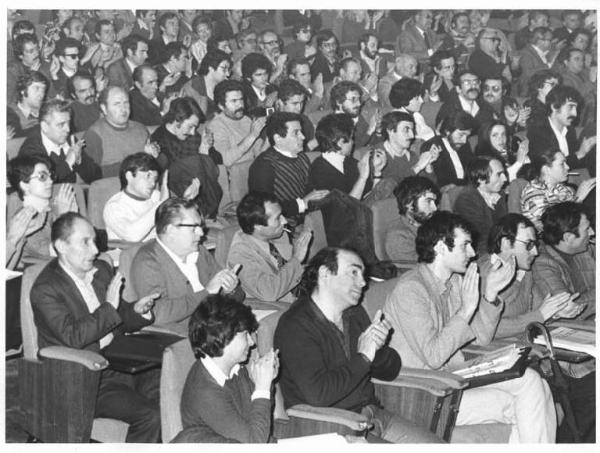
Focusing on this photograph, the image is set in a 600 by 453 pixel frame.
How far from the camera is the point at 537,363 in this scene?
14.0ft

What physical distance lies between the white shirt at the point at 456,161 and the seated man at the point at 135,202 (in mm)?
1588

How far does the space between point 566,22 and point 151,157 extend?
2098mm

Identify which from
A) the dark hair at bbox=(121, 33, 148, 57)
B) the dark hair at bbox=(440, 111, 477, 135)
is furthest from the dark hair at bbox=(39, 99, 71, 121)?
the dark hair at bbox=(440, 111, 477, 135)

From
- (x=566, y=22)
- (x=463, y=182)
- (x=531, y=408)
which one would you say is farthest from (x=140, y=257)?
(x=566, y=22)

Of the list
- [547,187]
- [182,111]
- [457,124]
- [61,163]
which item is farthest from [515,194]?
[61,163]

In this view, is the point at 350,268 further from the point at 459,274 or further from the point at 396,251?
the point at 396,251

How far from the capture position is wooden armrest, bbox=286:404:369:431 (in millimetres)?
3447

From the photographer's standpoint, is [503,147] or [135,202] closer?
[135,202]

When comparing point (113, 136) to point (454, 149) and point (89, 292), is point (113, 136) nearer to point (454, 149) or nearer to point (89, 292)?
point (89, 292)

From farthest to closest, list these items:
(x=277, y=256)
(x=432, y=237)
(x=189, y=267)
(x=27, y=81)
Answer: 1. (x=27, y=81)
2. (x=277, y=256)
3. (x=189, y=267)
4. (x=432, y=237)

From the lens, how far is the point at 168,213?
4352 mm

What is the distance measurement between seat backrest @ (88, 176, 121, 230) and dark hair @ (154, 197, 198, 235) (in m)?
0.41

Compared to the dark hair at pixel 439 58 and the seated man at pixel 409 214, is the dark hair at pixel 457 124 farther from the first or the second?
the seated man at pixel 409 214

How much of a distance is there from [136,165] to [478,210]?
1655 mm
